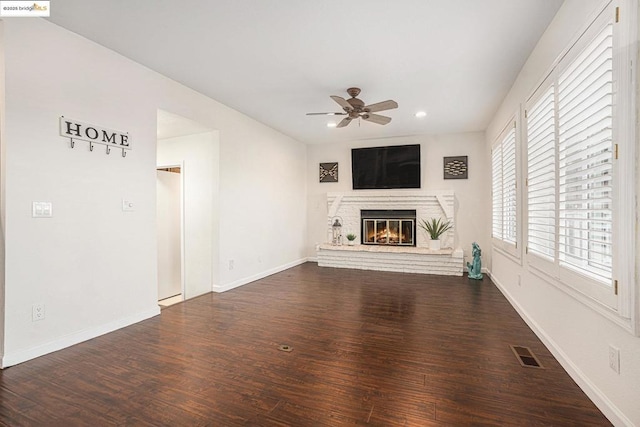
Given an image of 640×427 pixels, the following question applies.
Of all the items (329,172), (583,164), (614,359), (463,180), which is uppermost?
(329,172)

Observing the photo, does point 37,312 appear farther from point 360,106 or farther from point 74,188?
point 360,106

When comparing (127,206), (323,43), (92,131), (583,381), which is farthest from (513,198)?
(92,131)

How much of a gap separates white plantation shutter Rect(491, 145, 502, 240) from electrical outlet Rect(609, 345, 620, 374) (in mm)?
3252

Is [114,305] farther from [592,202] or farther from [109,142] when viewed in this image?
[592,202]

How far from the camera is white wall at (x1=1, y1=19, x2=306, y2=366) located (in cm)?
260

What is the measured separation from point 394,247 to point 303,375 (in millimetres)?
4822

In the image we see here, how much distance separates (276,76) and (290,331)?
9.62ft

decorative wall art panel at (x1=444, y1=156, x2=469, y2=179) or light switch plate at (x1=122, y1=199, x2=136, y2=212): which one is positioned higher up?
decorative wall art panel at (x1=444, y1=156, x2=469, y2=179)

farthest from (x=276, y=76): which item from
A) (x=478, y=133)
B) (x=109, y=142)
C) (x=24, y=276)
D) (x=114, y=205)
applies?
(x=478, y=133)

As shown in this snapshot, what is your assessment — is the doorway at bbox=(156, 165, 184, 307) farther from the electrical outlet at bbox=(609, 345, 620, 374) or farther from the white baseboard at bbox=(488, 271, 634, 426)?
the electrical outlet at bbox=(609, 345, 620, 374)

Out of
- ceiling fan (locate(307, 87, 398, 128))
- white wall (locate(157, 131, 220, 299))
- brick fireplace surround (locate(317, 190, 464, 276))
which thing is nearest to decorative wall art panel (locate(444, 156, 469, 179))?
brick fireplace surround (locate(317, 190, 464, 276))

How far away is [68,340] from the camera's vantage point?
2.92 metres

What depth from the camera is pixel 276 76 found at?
3836 mm

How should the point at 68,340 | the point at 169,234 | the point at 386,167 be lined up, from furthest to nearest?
the point at 386,167 < the point at 169,234 < the point at 68,340
